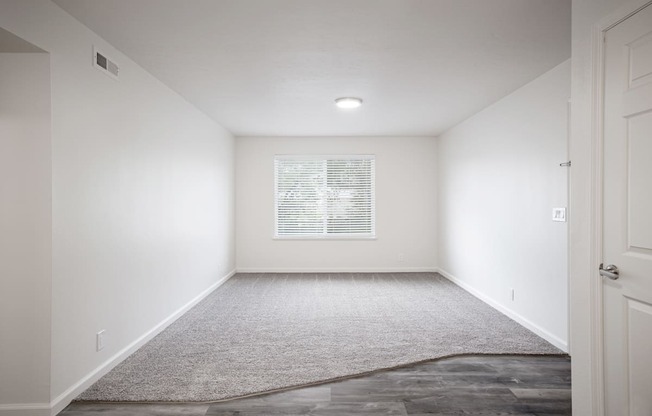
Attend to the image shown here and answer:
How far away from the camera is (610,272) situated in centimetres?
194

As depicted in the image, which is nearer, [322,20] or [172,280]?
[322,20]

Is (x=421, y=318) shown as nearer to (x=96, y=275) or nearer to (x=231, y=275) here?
(x=96, y=275)

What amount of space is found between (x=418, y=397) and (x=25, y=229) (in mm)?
2690

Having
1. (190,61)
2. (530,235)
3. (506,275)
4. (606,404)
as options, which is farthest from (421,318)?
(190,61)

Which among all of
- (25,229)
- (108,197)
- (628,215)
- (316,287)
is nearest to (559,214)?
(628,215)

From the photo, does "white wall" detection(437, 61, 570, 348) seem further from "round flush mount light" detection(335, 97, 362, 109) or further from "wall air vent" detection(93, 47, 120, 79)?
"wall air vent" detection(93, 47, 120, 79)

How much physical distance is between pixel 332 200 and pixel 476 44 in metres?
4.54

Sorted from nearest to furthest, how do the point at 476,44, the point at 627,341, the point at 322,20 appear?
the point at 627,341
the point at 322,20
the point at 476,44

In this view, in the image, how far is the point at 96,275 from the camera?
9.43 ft

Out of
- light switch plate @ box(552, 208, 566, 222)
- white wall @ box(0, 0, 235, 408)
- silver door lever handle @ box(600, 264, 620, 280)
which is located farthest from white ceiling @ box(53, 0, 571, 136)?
silver door lever handle @ box(600, 264, 620, 280)

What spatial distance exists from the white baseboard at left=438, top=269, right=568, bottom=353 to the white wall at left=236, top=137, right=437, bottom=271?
1157mm

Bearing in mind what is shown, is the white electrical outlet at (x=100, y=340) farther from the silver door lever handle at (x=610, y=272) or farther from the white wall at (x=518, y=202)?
the white wall at (x=518, y=202)

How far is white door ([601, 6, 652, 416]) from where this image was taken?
5.77 feet

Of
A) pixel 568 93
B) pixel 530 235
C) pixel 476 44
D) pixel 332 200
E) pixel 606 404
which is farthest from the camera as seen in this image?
pixel 332 200
